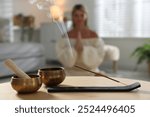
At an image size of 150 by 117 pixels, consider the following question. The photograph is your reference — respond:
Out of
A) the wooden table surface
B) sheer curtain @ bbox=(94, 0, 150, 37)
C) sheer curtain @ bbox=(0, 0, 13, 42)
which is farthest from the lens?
sheer curtain @ bbox=(0, 0, 13, 42)

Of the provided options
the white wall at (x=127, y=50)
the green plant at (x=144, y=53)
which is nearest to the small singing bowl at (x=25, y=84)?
the green plant at (x=144, y=53)

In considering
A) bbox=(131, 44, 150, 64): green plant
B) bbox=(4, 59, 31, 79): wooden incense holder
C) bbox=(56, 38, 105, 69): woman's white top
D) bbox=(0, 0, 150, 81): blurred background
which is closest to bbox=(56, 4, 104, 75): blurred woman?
bbox=(56, 38, 105, 69): woman's white top

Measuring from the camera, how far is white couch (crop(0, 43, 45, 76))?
4.01 m

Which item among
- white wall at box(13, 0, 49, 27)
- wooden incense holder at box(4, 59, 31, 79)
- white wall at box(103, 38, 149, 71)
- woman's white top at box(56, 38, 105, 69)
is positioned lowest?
white wall at box(103, 38, 149, 71)

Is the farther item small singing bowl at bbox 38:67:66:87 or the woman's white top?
the woman's white top

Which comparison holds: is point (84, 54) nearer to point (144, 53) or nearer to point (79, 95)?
point (79, 95)

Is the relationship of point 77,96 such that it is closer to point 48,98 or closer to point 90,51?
point 48,98

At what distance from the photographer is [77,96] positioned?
1.07 metres

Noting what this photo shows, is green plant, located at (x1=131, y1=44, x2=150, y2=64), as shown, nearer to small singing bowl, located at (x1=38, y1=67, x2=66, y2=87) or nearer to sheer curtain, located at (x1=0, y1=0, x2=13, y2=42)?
sheer curtain, located at (x1=0, y1=0, x2=13, y2=42)

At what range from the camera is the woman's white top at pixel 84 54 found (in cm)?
242

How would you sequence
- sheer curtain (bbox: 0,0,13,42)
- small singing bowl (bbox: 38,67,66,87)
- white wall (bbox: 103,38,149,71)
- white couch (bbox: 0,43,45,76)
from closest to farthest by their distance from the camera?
small singing bowl (bbox: 38,67,66,87) → white couch (bbox: 0,43,45,76) → white wall (bbox: 103,38,149,71) → sheer curtain (bbox: 0,0,13,42)

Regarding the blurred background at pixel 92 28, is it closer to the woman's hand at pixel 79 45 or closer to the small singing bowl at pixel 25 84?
the woman's hand at pixel 79 45

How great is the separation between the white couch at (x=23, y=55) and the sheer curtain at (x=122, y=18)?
1423mm

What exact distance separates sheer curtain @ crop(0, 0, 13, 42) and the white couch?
4.34ft
